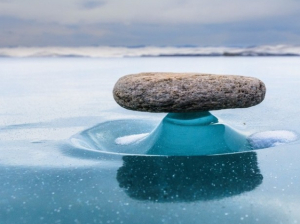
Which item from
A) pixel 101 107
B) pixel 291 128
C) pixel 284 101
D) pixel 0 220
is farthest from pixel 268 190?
pixel 284 101

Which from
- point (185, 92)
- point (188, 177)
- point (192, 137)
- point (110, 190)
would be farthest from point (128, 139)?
point (110, 190)

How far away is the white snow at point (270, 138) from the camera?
16.9 ft

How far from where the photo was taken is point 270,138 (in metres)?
5.39

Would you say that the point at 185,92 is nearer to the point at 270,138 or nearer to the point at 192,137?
the point at 192,137

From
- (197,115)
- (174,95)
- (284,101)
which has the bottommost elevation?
(284,101)

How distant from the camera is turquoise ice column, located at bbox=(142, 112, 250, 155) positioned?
474cm

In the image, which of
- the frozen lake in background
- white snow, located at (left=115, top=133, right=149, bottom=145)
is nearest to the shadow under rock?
the frozen lake in background

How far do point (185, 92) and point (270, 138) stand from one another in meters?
1.59

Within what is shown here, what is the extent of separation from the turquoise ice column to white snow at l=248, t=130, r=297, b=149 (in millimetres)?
167

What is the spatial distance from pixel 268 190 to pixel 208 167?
729 mm

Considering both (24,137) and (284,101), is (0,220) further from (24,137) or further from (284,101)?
(284,101)

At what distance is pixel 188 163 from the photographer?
14.0 ft

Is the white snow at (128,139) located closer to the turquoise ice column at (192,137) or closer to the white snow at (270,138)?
the turquoise ice column at (192,137)

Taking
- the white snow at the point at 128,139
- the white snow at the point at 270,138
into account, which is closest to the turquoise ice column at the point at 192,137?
the white snow at the point at 270,138
